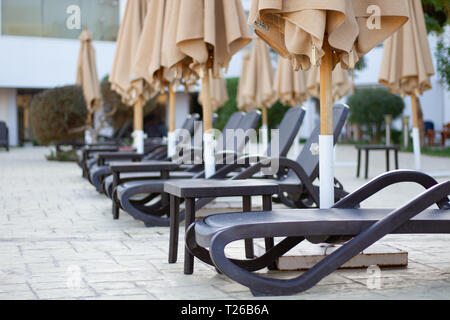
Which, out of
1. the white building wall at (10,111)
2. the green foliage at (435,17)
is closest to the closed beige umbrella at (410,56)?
the green foliage at (435,17)

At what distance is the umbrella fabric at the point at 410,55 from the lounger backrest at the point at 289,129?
336cm

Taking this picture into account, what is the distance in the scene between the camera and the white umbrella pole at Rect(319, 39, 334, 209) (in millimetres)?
4000

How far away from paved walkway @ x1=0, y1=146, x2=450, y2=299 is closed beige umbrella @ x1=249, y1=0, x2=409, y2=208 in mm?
804

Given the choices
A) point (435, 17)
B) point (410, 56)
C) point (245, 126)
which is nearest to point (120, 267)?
point (245, 126)

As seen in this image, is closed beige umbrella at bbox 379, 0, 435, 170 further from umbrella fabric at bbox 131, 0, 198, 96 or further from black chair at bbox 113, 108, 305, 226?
umbrella fabric at bbox 131, 0, 198, 96

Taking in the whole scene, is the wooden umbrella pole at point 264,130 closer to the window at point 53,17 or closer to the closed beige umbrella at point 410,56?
the closed beige umbrella at point 410,56

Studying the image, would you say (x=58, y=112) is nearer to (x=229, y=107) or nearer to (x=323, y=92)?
(x=229, y=107)

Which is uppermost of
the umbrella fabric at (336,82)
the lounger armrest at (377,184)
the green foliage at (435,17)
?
the green foliage at (435,17)

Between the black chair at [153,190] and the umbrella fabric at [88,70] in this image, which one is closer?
the black chair at [153,190]

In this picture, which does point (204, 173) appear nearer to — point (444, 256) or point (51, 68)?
point (444, 256)

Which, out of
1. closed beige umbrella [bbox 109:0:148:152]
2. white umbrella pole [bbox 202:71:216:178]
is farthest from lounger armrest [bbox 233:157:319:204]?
closed beige umbrella [bbox 109:0:148:152]

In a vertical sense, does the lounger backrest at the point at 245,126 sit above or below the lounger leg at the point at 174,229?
above

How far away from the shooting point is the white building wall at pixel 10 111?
88.5 ft

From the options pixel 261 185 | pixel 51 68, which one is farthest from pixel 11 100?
pixel 261 185
